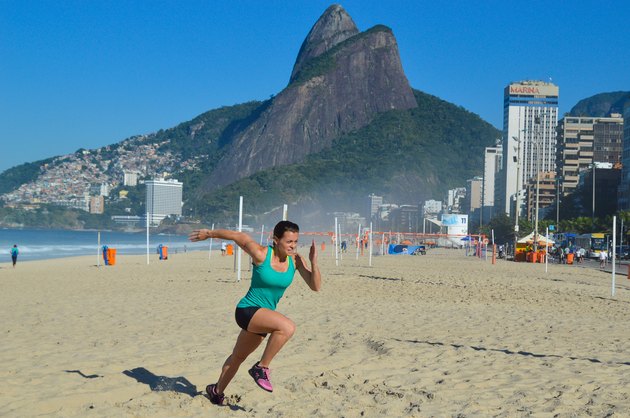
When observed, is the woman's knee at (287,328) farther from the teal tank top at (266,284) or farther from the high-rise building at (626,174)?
the high-rise building at (626,174)

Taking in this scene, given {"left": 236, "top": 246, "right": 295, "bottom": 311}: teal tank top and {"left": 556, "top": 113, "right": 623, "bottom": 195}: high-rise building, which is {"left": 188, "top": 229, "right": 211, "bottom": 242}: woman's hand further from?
{"left": 556, "top": 113, "right": 623, "bottom": 195}: high-rise building

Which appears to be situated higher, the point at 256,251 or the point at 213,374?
the point at 256,251

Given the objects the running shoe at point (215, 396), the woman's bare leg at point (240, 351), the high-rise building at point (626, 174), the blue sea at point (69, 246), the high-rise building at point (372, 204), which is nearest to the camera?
the woman's bare leg at point (240, 351)

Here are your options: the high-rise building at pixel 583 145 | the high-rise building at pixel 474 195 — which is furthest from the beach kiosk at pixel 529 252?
the high-rise building at pixel 474 195

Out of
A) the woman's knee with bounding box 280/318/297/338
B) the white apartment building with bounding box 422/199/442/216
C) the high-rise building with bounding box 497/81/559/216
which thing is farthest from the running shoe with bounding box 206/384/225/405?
the high-rise building with bounding box 497/81/559/216

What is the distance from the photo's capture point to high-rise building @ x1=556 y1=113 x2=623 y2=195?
13250cm

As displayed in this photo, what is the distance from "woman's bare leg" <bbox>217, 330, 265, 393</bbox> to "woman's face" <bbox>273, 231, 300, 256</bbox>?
1.87 ft

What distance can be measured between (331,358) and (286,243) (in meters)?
2.74

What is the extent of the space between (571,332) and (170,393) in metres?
5.81

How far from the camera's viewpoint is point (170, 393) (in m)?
5.91

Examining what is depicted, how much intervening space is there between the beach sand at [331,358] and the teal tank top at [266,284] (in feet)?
2.55

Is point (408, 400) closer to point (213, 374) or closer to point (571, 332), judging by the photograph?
point (213, 374)

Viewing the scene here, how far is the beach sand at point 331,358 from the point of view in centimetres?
571

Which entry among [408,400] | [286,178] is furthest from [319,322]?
[286,178]
